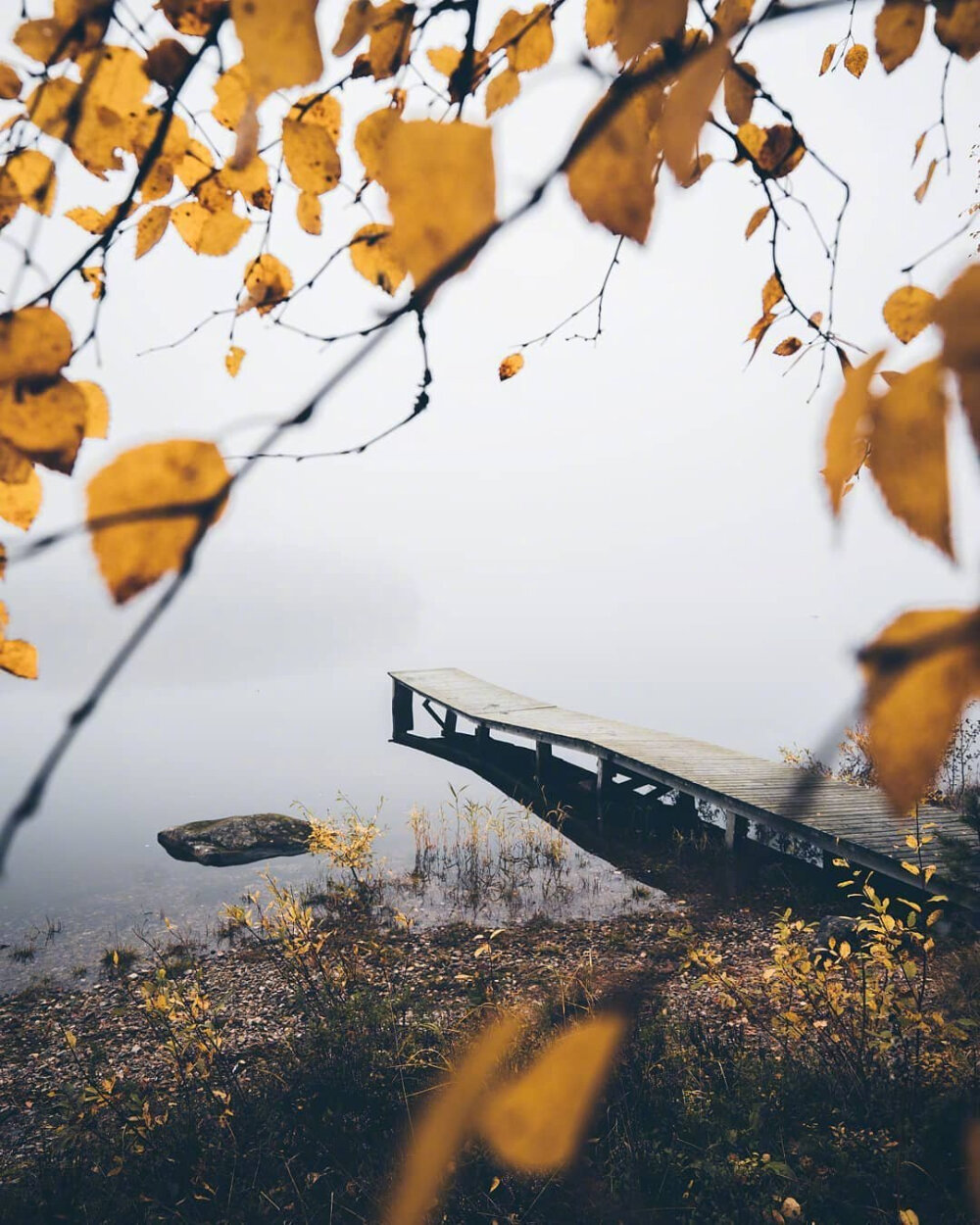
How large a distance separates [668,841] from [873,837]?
3348mm

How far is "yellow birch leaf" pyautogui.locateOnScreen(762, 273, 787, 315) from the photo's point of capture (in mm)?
1666

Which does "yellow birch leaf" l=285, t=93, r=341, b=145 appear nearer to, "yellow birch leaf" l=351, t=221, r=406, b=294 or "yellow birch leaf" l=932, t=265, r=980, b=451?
"yellow birch leaf" l=351, t=221, r=406, b=294

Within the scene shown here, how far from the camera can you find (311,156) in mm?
1040

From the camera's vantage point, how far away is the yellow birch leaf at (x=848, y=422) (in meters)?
0.52

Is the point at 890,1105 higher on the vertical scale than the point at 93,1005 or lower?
higher

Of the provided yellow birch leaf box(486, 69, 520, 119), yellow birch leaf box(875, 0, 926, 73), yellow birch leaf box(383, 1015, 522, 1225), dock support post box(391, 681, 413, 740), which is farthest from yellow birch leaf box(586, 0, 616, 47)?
dock support post box(391, 681, 413, 740)

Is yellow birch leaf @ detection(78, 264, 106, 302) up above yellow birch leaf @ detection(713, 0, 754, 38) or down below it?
below

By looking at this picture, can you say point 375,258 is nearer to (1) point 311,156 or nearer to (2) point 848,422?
(1) point 311,156

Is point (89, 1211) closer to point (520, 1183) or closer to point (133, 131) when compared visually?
point (520, 1183)

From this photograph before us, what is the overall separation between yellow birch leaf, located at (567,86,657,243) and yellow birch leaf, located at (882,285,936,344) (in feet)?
1.81

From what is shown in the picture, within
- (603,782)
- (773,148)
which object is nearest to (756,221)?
(773,148)

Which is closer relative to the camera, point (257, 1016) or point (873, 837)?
point (257, 1016)

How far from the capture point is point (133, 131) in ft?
3.37

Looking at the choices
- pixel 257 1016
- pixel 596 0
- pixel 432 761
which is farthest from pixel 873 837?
pixel 432 761
